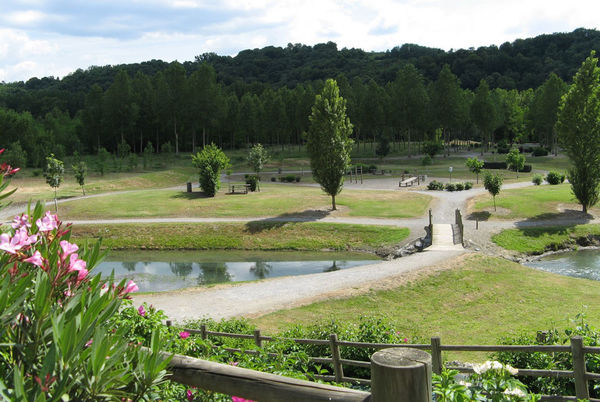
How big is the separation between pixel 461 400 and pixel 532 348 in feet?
16.6

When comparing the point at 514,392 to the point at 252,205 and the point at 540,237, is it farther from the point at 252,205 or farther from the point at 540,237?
the point at 252,205

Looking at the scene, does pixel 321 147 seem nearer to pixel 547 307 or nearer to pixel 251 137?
pixel 547 307

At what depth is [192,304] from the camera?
19250 mm

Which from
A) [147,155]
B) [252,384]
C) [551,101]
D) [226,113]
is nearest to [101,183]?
[147,155]

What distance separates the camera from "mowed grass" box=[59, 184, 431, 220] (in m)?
39.4

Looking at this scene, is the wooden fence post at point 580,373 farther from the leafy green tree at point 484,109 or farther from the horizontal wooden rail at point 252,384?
the leafy green tree at point 484,109

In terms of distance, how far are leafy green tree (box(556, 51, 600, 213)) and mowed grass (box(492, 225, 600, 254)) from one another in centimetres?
403

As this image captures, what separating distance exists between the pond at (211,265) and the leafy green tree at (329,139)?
26.9ft

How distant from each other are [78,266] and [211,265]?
27.7 m

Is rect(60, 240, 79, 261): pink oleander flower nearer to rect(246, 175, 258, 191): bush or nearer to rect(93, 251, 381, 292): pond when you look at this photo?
rect(93, 251, 381, 292): pond

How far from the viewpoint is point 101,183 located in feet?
182

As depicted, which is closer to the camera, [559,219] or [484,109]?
[559,219]

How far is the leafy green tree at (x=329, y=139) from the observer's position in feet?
123

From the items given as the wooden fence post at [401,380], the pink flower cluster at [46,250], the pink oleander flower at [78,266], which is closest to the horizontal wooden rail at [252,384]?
the wooden fence post at [401,380]
